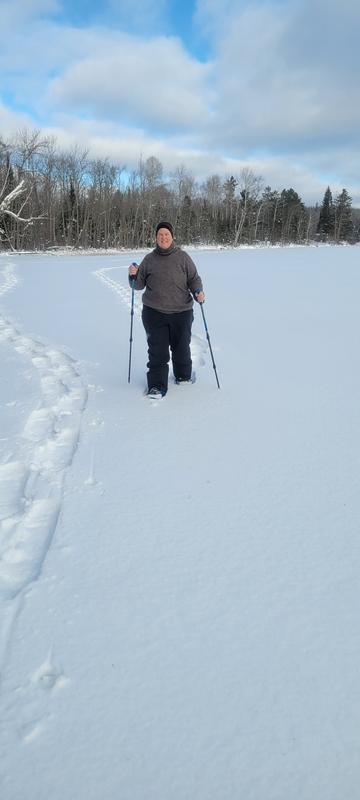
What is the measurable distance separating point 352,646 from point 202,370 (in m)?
4.22

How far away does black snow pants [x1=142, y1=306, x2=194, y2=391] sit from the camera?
16.6 ft

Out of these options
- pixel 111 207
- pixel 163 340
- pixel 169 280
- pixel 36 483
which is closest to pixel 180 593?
pixel 36 483

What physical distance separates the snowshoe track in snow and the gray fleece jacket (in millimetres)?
1267

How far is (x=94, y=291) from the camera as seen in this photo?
44.0 ft

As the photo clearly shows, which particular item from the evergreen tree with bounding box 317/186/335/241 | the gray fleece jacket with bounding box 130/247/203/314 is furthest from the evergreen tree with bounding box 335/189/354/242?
the gray fleece jacket with bounding box 130/247/203/314

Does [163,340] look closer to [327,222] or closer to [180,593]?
[180,593]

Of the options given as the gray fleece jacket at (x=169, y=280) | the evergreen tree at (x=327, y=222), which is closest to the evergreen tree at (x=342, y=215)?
the evergreen tree at (x=327, y=222)

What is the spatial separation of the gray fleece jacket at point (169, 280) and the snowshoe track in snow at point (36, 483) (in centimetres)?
127

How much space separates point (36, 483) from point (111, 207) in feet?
186

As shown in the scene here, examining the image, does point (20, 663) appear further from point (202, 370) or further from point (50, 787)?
point (202, 370)

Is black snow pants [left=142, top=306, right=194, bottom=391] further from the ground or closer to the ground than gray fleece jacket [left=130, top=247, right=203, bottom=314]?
closer to the ground

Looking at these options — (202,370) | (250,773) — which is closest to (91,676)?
(250,773)

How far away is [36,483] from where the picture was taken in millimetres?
3213

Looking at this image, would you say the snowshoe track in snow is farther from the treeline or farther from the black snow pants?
the treeline
